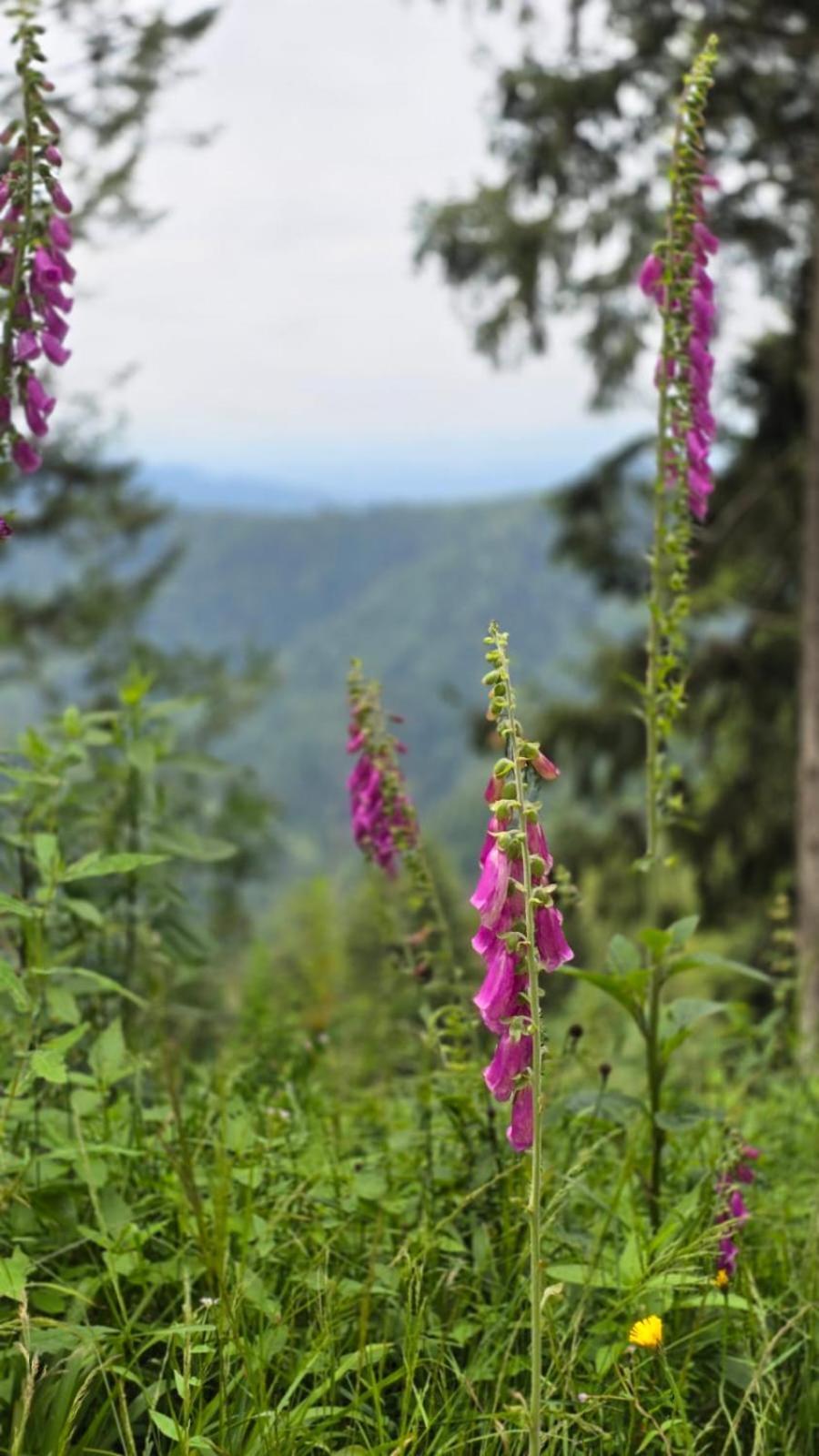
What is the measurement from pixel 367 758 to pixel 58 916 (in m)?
0.80

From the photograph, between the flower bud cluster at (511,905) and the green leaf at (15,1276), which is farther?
the green leaf at (15,1276)

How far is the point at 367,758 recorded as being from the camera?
2.84 meters

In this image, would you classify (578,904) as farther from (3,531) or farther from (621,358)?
(621,358)

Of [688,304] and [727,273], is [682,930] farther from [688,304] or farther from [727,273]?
[727,273]

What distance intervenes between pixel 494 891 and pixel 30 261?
1.53 m

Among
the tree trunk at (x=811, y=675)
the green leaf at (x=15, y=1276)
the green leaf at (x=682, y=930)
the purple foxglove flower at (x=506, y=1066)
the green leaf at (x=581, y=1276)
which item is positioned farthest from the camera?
the tree trunk at (x=811, y=675)

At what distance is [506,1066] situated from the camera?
5.65 ft

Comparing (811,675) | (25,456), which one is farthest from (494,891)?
(811,675)

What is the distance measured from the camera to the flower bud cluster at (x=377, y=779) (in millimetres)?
2773

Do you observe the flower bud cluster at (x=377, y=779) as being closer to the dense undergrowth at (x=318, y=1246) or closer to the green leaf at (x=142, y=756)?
the dense undergrowth at (x=318, y=1246)

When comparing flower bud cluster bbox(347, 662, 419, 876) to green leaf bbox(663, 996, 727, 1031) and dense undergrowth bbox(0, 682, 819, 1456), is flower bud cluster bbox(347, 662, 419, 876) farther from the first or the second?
green leaf bbox(663, 996, 727, 1031)

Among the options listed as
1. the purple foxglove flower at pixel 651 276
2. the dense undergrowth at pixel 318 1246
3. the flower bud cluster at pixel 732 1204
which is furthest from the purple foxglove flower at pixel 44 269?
the flower bud cluster at pixel 732 1204

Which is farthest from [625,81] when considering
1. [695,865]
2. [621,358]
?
[695,865]

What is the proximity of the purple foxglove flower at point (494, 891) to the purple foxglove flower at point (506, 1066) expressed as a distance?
6.9 inches
